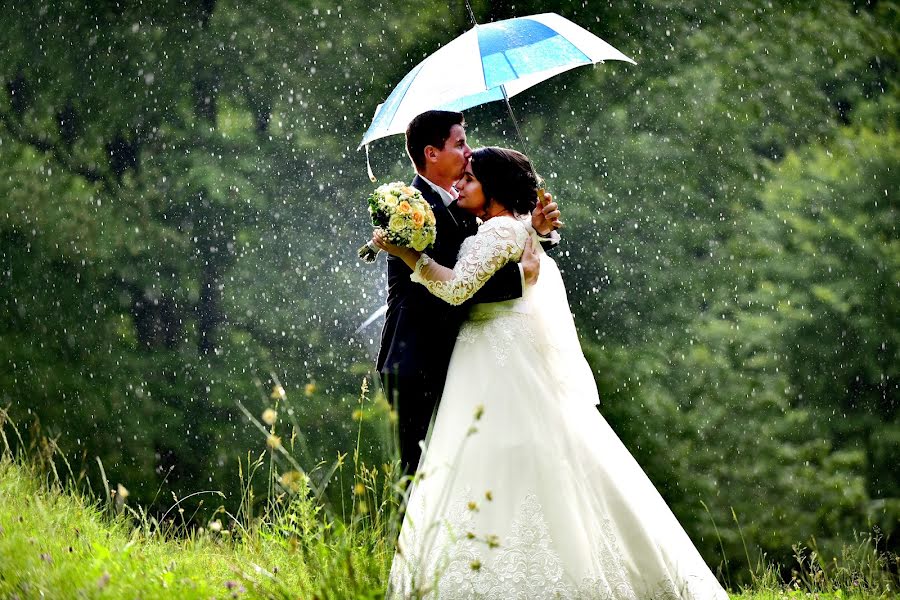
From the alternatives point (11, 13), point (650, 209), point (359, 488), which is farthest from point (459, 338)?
point (11, 13)

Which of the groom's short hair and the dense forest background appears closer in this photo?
the groom's short hair

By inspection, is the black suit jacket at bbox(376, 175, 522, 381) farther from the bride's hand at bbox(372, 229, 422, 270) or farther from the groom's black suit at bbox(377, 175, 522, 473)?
the bride's hand at bbox(372, 229, 422, 270)

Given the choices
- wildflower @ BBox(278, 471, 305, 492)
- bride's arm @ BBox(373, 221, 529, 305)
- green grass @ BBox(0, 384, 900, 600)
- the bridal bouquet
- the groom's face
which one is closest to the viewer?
wildflower @ BBox(278, 471, 305, 492)

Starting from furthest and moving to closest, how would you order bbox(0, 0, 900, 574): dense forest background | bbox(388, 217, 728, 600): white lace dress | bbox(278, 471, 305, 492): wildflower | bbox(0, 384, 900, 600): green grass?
bbox(0, 0, 900, 574): dense forest background
bbox(388, 217, 728, 600): white lace dress
bbox(0, 384, 900, 600): green grass
bbox(278, 471, 305, 492): wildflower

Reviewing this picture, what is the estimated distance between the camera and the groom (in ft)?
12.0

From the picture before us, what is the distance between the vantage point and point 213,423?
9133 millimetres

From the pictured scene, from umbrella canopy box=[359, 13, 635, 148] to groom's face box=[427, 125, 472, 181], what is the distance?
17 cm

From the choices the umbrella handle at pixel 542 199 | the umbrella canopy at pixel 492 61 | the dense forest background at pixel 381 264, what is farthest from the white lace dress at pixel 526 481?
the dense forest background at pixel 381 264

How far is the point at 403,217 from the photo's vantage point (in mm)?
3352

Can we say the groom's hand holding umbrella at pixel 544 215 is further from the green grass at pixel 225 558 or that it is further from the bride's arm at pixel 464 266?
the green grass at pixel 225 558

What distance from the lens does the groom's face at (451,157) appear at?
3.89 m

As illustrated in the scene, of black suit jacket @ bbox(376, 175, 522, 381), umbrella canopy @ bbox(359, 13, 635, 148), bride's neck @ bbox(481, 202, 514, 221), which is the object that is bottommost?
black suit jacket @ bbox(376, 175, 522, 381)

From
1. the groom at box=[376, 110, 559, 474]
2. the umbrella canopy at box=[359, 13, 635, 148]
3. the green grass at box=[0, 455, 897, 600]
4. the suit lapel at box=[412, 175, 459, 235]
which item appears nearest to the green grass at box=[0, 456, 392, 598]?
the green grass at box=[0, 455, 897, 600]

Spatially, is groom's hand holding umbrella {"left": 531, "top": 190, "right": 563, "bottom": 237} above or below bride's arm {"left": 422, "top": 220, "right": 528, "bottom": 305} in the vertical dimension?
above
